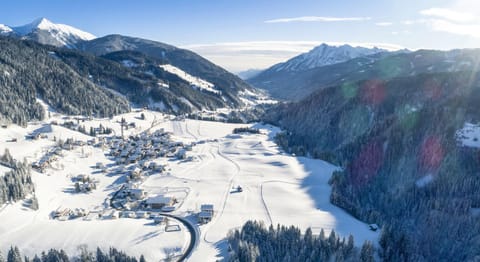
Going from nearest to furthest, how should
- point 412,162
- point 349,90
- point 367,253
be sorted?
point 367,253
point 412,162
point 349,90

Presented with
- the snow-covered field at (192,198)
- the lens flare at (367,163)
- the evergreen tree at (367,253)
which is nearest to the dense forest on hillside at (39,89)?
the snow-covered field at (192,198)

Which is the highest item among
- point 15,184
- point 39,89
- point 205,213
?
point 39,89

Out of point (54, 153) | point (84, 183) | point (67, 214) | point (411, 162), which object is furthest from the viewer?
point (411, 162)

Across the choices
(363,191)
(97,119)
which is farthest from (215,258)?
(97,119)

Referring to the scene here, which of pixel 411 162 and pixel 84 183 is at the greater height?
pixel 411 162

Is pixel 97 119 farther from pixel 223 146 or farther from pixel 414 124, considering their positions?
Answer: pixel 414 124

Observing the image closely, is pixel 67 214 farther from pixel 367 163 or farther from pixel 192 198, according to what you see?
pixel 367 163

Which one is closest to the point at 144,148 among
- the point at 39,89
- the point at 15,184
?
the point at 15,184
